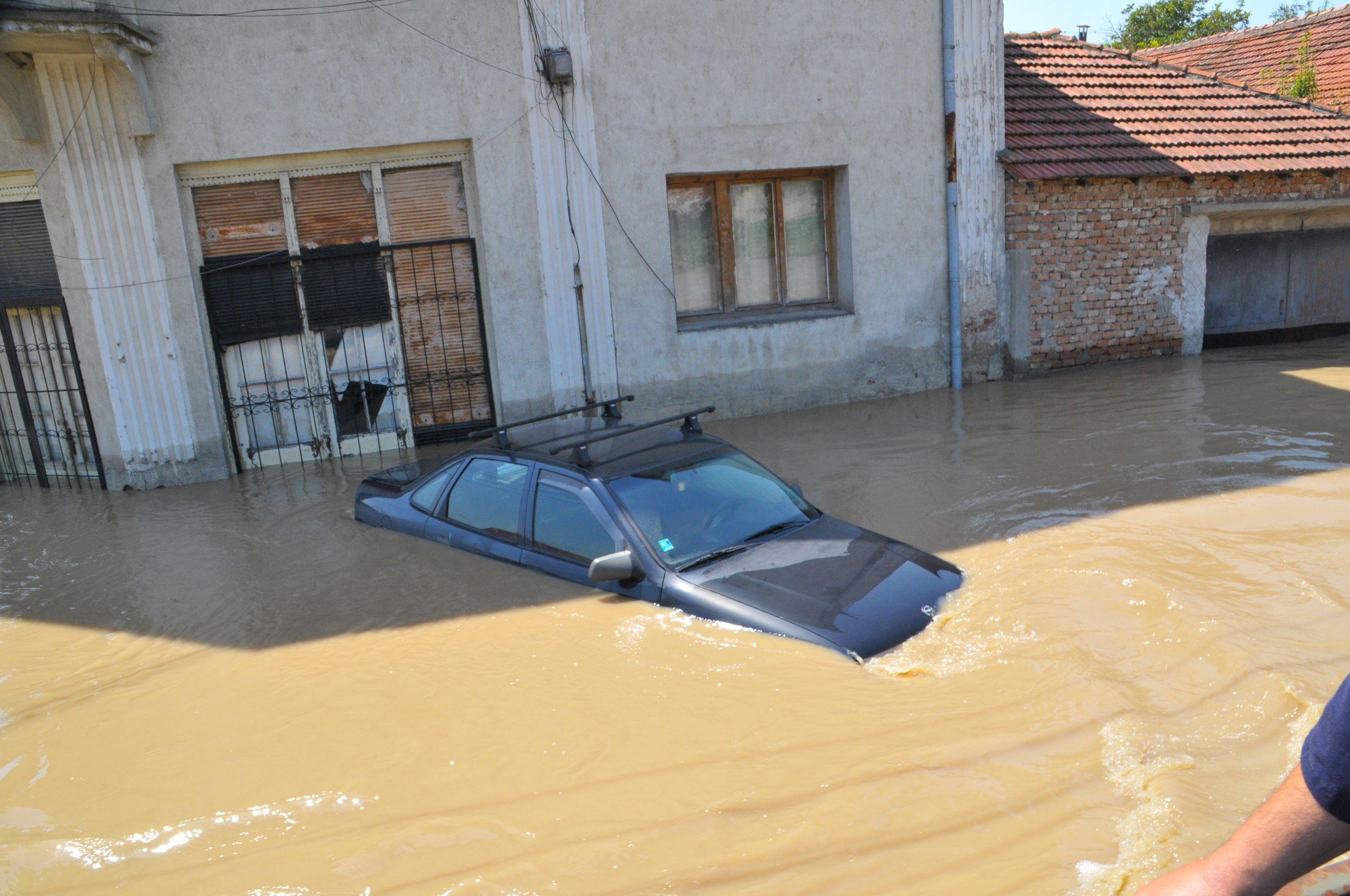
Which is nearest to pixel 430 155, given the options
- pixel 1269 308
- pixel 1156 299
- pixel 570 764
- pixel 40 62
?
pixel 40 62

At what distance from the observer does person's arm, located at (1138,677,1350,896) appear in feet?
4.36

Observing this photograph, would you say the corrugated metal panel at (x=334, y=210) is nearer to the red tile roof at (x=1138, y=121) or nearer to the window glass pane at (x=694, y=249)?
the window glass pane at (x=694, y=249)

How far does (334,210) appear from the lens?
9.65m

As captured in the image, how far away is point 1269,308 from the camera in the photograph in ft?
45.0

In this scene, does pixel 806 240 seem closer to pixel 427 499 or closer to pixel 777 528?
pixel 427 499

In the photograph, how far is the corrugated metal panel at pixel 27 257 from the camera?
9.25 metres

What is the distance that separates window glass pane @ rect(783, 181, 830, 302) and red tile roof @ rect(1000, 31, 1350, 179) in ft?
7.76

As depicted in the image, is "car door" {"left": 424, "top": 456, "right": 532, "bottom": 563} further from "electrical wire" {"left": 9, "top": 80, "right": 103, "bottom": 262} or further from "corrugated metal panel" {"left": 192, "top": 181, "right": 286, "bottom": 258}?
"electrical wire" {"left": 9, "top": 80, "right": 103, "bottom": 262}

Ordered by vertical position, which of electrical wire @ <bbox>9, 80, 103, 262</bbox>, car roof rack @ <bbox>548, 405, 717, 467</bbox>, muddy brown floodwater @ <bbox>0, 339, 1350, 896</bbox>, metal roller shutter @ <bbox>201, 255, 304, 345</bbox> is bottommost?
muddy brown floodwater @ <bbox>0, 339, 1350, 896</bbox>

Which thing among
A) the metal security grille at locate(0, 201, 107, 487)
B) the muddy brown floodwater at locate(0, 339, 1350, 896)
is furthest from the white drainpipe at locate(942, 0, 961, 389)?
the metal security grille at locate(0, 201, 107, 487)

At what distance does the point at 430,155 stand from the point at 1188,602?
803cm

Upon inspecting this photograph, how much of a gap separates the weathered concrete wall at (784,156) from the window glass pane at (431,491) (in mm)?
4215

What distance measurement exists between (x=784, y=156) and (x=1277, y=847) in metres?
10.1

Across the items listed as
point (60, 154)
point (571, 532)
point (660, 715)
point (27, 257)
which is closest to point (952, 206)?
point (571, 532)
